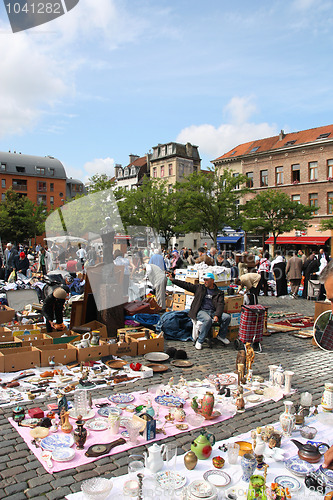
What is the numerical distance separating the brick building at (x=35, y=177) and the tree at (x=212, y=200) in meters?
39.8

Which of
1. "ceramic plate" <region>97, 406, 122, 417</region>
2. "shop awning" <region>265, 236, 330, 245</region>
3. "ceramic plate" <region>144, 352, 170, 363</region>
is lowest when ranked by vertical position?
"ceramic plate" <region>144, 352, 170, 363</region>

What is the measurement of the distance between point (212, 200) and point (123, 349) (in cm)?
2522

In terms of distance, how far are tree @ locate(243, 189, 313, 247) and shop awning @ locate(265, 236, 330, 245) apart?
1.46 m

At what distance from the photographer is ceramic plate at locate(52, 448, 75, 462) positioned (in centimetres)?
355

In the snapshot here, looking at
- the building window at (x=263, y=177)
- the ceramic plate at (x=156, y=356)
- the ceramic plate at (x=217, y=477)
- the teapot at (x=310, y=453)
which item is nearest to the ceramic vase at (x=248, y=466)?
the ceramic plate at (x=217, y=477)

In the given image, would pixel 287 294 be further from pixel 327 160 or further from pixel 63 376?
pixel 327 160

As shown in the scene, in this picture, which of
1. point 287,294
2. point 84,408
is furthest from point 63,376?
point 287,294

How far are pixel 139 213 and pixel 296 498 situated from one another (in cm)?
3541

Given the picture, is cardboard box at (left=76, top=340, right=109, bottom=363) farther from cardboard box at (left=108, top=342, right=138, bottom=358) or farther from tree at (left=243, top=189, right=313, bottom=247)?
tree at (left=243, top=189, right=313, bottom=247)

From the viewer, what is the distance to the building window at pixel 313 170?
34.6 metres

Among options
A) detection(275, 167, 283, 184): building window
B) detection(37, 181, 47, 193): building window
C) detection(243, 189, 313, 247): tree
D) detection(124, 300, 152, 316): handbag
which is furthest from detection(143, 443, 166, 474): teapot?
detection(37, 181, 47, 193): building window

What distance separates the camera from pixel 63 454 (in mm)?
3615

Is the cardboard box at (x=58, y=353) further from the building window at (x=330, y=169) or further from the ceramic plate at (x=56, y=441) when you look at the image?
the building window at (x=330, y=169)

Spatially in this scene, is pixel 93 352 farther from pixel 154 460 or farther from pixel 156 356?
pixel 154 460
